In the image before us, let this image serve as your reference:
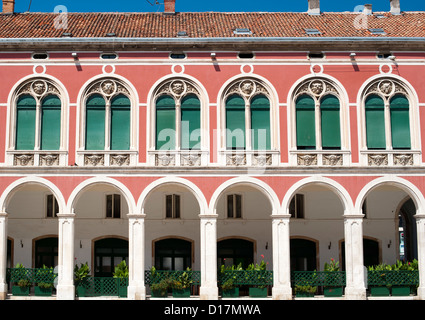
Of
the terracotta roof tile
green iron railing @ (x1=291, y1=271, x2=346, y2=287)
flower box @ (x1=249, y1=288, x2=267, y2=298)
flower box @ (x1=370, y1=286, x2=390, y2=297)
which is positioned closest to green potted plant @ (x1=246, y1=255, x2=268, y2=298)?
flower box @ (x1=249, y1=288, x2=267, y2=298)

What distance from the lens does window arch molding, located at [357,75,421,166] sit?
26.5 meters

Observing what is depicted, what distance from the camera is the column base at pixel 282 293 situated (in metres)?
25.6

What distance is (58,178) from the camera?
86.1 feet

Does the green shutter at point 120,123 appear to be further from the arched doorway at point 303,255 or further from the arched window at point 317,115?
the arched doorway at point 303,255

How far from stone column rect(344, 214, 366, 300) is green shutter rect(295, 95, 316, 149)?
3.47m

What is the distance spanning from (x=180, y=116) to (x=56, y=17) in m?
8.49

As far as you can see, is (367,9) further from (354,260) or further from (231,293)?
(231,293)

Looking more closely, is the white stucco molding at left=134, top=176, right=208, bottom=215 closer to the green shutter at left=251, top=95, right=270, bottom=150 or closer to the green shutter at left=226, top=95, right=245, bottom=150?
the green shutter at left=226, top=95, right=245, bottom=150

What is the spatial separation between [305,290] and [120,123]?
1048 cm

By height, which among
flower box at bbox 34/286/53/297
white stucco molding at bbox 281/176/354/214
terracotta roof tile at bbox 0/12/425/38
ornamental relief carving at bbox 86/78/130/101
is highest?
terracotta roof tile at bbox 0/12/425/38

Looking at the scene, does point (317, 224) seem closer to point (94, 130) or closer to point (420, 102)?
point (420, 102)

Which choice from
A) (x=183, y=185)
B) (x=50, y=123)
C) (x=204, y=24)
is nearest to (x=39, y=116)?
(x=50, y=123)

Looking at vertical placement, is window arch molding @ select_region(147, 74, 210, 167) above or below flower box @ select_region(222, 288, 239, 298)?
above

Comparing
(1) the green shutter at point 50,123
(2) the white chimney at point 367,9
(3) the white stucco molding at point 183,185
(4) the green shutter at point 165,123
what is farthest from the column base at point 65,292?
(2) the white chimney at point 367,9
